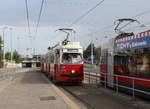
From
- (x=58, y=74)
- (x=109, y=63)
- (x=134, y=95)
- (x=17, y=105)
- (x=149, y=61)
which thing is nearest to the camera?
(x=17, y=105)

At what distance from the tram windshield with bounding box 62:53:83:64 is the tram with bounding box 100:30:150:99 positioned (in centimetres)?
268

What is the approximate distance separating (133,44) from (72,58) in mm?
7425

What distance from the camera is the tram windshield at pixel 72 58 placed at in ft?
62.5

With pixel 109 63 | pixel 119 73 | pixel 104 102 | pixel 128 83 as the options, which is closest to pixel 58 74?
pixel 109 63

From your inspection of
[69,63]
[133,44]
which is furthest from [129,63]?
[69,63]

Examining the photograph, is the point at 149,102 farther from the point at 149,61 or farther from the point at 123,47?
the point at 123,47

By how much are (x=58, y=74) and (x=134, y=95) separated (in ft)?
27.0

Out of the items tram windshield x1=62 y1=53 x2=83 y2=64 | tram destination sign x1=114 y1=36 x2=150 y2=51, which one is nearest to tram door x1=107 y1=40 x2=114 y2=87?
tram destination sign x1=114 y1=36 x2=150 y2=51

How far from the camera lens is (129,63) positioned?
42.7 ft

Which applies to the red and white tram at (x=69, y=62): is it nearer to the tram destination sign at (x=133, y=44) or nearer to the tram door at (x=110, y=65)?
the tram door at (x=110, y=65)

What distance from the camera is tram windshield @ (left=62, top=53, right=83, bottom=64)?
19.0m

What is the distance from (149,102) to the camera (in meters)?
11.0

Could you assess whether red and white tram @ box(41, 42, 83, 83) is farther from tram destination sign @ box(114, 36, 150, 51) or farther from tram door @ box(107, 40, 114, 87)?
tram destination sign @ box(114, 36, 150, 51)

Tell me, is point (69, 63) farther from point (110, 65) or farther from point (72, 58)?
point (110, 65)
